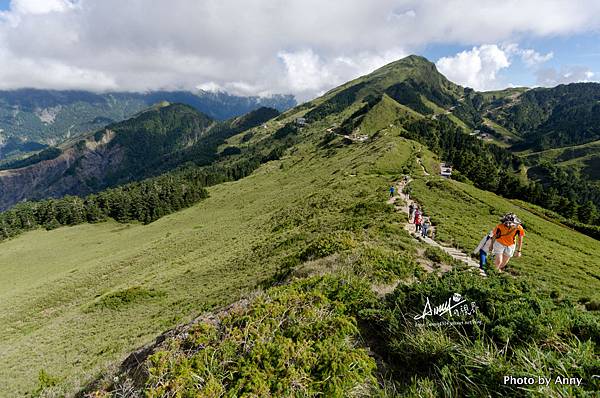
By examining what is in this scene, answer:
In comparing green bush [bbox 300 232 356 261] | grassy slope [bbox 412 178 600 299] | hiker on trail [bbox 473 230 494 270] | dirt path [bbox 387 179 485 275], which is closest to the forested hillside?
green bush [bbox 300 232 356 261]

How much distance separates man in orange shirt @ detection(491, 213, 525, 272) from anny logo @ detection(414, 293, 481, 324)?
9.23m

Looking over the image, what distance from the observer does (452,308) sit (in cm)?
743

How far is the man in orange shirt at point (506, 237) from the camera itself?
14500mm

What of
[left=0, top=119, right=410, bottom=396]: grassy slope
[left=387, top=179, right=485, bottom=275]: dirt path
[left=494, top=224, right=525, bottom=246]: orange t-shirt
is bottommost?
[left=0, top=119, right=410, bottom=396]: grassy slope

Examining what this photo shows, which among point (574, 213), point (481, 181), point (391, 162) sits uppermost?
point (391, 162)

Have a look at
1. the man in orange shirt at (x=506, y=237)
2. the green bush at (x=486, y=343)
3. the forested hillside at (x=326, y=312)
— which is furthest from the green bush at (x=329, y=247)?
the green bush at (x=486, y=343)

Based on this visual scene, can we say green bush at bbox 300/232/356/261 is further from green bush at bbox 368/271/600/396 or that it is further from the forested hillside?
green bush at bbox 368/271/600/396

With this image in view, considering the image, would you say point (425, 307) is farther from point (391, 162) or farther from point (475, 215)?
point (391, 162)

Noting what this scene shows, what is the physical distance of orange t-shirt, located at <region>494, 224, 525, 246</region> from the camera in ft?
48.0

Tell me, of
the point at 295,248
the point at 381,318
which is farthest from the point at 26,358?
the point at 381,318

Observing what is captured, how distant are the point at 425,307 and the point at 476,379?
98.2 inches

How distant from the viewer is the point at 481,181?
82625 millimetres

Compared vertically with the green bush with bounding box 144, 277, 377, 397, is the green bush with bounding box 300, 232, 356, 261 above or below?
below

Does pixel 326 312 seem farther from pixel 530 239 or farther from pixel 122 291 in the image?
pixel 122 291
